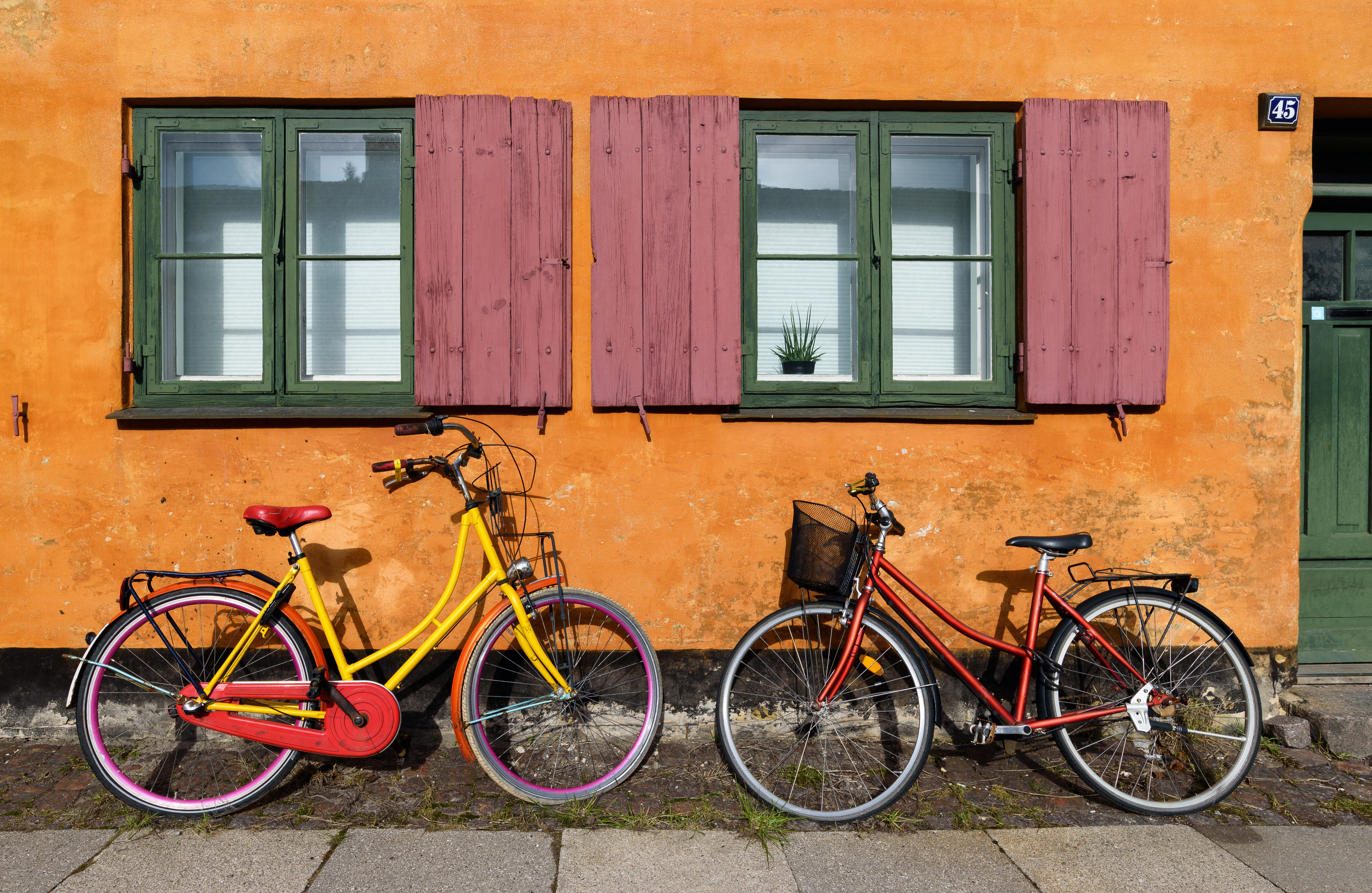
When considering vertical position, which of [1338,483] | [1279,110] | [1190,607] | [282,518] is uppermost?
[1279,110]

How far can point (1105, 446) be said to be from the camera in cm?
386

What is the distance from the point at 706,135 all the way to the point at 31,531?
346 cm

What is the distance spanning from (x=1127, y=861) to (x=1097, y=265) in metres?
2.44

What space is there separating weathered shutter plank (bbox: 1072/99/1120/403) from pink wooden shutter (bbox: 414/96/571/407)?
230 cm

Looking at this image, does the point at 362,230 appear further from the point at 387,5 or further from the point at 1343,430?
the point at 1343,430

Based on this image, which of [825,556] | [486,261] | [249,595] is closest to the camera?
[825,556]

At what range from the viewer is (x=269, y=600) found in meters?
3.25

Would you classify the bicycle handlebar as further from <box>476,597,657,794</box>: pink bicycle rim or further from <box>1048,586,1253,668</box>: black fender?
<box>1048,586,1253,668</box>: black fender

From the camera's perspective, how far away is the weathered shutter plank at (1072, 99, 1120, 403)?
3795 millimetres

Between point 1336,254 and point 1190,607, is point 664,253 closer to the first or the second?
point 1190,607

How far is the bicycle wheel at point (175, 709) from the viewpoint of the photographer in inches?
125

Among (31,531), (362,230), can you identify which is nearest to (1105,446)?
(362,230)

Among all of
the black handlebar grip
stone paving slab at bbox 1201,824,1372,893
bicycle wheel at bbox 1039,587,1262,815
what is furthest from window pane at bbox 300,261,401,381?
stone paving slab at bbox 1201,824,1372,893

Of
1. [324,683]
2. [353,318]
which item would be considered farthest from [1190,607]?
[353,318]
